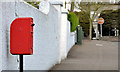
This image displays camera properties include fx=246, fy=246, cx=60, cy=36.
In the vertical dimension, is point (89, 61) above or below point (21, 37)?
below

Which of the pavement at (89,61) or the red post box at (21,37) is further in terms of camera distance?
the pavement at (89,61)

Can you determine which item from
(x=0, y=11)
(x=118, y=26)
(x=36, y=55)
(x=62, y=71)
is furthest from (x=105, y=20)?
(x=0, y=11)

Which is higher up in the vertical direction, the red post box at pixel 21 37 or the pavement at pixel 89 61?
the red post box at pixel 21 37

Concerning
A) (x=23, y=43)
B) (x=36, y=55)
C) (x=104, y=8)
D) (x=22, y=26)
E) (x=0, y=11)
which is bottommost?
(x=36, y=55)

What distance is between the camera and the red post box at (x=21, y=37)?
106 inches

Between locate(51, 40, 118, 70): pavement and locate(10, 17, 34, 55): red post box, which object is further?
locate(51, 40, 118, 70): pavement

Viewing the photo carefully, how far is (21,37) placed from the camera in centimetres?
270

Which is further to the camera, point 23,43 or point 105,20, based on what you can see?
point 105,20

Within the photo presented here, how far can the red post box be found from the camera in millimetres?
2684

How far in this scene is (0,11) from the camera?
2.76 metres

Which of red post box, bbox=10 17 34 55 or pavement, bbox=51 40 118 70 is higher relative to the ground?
red post box, bbox=10 17 34 55

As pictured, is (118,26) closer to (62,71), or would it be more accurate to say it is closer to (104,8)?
(104,8)

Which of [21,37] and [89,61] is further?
[89,61]

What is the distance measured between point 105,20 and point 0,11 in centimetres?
3438
